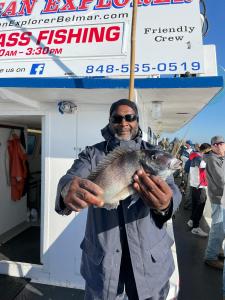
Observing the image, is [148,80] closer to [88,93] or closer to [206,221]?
[88,93]

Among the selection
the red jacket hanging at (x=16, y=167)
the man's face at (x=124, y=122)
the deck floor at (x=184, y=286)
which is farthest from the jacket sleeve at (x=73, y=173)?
the red jacket hanging at (x=16, y=167)

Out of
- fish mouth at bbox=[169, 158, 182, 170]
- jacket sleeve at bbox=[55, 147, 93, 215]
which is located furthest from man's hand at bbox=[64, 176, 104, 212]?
fish mouth at bbox=[169, 158, 182, 170]

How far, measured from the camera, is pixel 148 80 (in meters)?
3.37

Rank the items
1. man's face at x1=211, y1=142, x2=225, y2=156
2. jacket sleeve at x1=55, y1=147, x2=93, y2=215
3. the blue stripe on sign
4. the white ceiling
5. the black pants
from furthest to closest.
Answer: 1. the black pants
2. man's face at x1=211, y1=142, x2=225, y2=156
3. the white ceiling
4. the blue stripe on sign
5. jacket sleeve at x1=55, y1=147, x2=93, y2=215

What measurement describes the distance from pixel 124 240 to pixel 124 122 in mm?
959

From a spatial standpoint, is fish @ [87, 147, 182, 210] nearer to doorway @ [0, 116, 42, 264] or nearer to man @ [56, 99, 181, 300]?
man @ [56, 99, 181, 300]

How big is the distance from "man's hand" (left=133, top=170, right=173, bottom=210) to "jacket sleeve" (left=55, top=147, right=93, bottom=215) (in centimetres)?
53

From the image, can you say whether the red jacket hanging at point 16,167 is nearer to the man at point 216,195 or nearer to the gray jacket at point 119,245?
the man at point 216,195

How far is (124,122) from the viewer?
7.34 feet

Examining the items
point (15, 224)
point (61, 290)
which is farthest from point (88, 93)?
point (15, 224)

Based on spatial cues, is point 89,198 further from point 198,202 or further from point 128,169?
point 198,202

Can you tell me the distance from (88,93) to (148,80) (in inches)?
32.8

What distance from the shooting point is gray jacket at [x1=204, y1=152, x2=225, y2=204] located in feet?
16.9

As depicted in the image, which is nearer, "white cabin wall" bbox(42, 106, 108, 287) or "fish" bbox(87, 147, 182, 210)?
"fish" bbox(87, 147, 182, 210)
